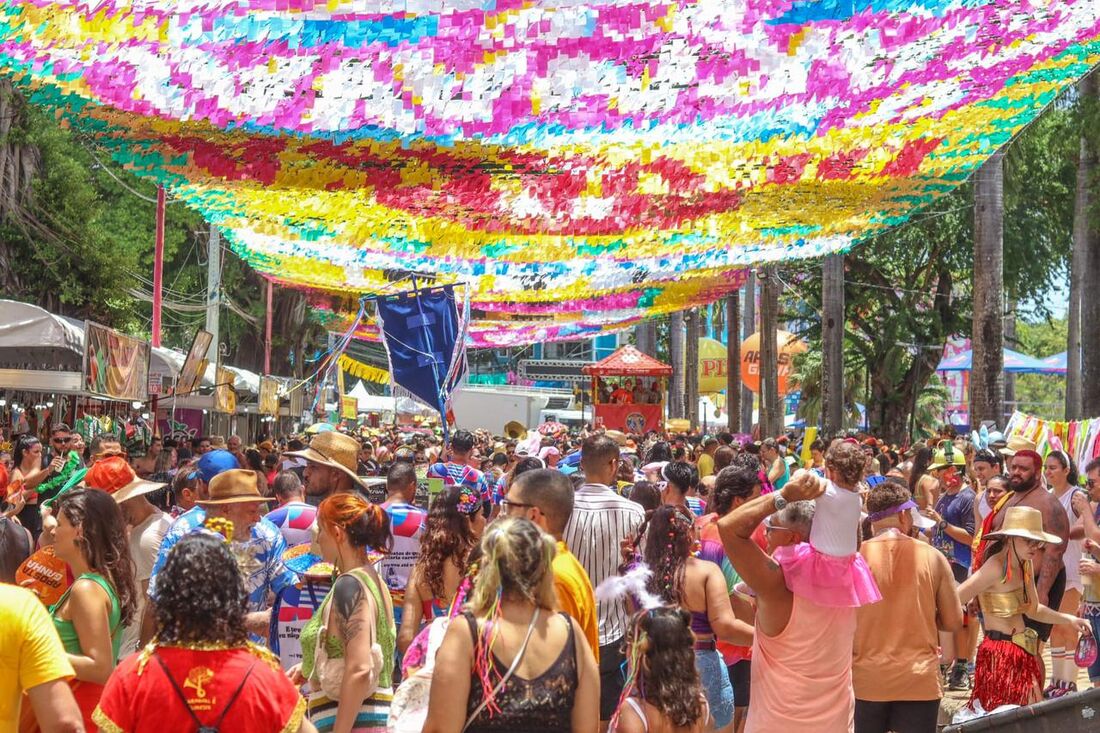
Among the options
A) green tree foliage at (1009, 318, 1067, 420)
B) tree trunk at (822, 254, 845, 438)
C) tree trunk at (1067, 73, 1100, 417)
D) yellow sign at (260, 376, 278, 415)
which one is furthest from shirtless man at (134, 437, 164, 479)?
green tree foliage at (1009, 318, 1067, 420)

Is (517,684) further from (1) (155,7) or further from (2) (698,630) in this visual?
(1) (155,7)

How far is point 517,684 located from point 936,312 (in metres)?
32.0

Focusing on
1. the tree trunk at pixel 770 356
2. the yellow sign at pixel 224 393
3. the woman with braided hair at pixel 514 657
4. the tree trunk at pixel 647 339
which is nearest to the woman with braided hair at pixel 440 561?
the woman with braided hair at pixel 514 657

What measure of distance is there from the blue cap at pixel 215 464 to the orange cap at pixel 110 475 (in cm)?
58

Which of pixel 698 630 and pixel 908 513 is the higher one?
pixel 908 513

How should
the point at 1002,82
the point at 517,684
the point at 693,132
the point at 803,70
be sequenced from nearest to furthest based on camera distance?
1. the point at 517,684
2. the point at 803,70
3. the point at 1002,82
4. the point at 693,132

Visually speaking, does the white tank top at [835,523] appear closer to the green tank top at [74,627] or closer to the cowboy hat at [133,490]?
the green tank top at [74,627]

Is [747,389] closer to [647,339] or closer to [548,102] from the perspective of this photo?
[647,339]

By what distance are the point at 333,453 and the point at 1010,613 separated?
3.48 meters

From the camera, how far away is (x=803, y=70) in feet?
28.5

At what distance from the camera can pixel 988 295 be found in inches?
739

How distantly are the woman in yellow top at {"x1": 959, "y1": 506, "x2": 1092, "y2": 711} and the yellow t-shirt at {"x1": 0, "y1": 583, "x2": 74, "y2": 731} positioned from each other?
182 inches

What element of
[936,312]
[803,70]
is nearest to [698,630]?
[803,70]

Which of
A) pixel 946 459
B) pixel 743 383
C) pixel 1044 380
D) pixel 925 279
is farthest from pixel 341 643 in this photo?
pixel 1044 380
